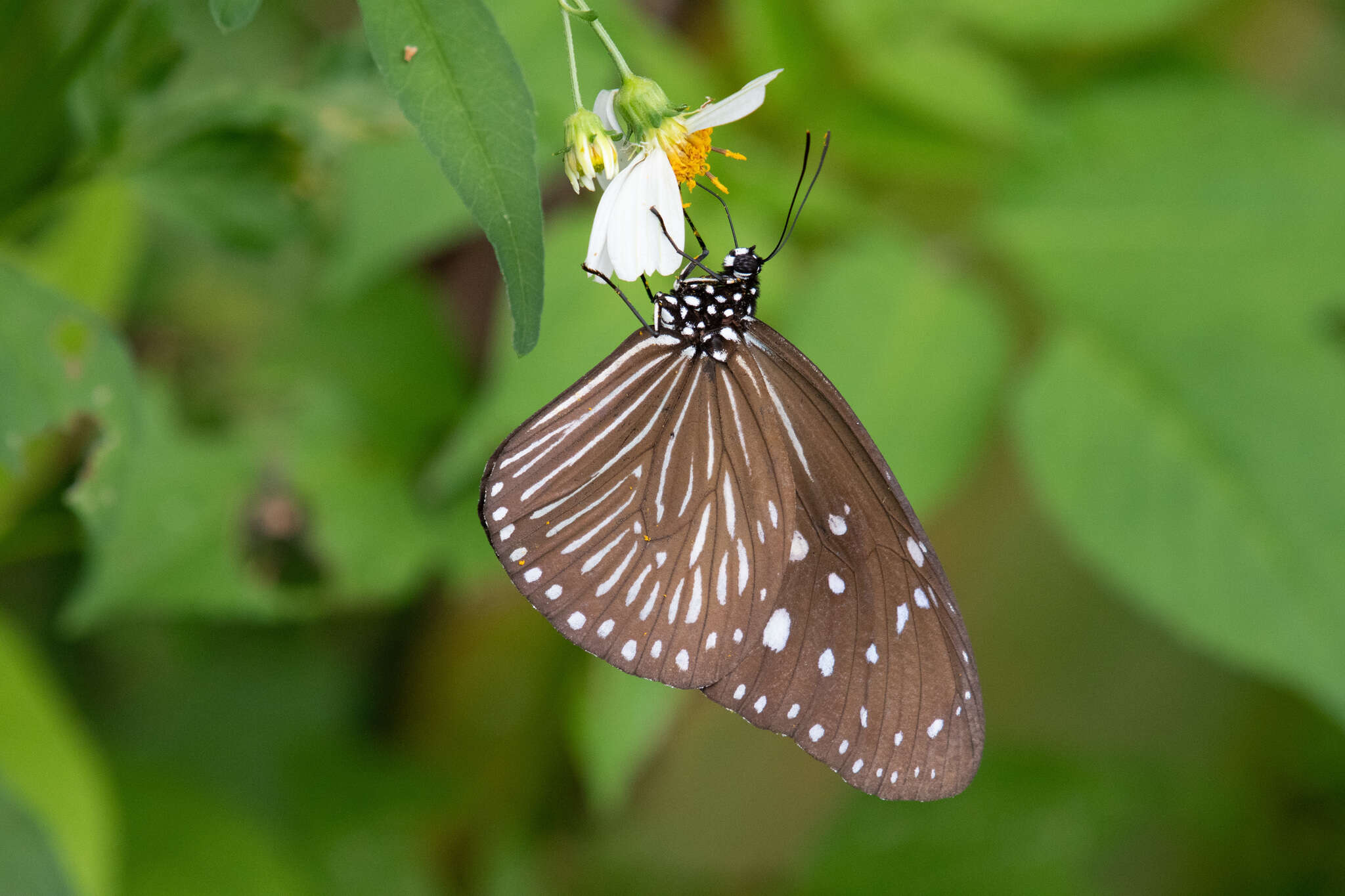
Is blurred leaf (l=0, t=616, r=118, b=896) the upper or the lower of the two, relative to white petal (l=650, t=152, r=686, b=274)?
lower

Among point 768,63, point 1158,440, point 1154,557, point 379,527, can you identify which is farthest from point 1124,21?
point 379,527

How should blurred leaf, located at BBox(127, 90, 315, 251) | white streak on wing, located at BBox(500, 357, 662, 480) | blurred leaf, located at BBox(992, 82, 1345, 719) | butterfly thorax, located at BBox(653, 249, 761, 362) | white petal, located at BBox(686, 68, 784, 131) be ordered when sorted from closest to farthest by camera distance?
white petal, located at BBox(686, 68, 784, 131) < white streak on wing, located at BBox(500, 357, 662, 480) < butterfly thorax, located at BBox(653, 249, 761, 362) < blurred leaf, located at BBox(127, 90, 315, 251) < blurred leaf, located at BBox(992, 82, 1345, 719)

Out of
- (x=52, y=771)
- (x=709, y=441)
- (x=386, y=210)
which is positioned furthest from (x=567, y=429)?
(x=52, y=771)

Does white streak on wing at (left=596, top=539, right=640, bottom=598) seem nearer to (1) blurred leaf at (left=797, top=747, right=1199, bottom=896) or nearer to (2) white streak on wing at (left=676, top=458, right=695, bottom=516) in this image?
(2) white streak on wing at (left=676, top=458, right=695, bottom=516)

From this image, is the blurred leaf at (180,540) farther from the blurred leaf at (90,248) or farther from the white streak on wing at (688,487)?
the white streak on wing at (688,487)

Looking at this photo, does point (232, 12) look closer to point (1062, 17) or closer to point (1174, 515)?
point (1174, 515)

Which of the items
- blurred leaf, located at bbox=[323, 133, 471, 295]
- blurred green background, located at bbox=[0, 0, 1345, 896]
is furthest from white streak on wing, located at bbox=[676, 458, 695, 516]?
blurred leaf, located at bbox=[323, 133, 471, 295]

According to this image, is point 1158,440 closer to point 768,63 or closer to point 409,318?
point 768,63
